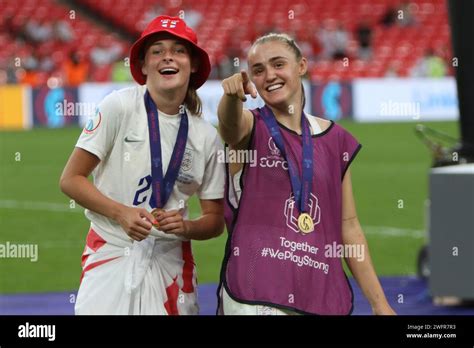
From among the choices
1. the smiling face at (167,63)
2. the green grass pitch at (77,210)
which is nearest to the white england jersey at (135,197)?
the smiling face at (167,63)

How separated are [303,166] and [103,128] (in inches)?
34.6

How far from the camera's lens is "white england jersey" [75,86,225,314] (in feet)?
15.5

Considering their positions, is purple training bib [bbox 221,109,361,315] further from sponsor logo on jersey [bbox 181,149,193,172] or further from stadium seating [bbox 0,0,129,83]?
stadium seating [bbox 0,0,129,83]

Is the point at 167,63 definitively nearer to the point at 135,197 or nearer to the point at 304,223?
the point at 135,197

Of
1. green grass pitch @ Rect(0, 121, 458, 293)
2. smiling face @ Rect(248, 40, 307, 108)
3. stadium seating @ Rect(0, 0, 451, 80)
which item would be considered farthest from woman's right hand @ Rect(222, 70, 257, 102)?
stadium seating @ Rect(0, 0, 451, 80)

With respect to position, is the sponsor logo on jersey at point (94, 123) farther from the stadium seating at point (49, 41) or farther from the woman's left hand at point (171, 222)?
the stadium seating at point (49, 41)

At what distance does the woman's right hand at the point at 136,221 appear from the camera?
4488 millimetres

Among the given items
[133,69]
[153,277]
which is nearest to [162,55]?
[133,69]

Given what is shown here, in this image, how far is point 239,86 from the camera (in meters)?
4.28

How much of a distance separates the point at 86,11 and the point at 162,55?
3137 cm

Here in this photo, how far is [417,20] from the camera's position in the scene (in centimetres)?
3341

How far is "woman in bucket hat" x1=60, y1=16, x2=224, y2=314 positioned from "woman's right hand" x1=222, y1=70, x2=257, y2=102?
48cm

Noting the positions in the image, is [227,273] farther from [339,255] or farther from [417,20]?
[417,20]

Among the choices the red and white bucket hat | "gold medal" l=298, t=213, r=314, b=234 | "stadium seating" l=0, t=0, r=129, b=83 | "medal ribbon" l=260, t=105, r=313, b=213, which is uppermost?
"stadium seating" l=0, t=0, r=129, b=83
